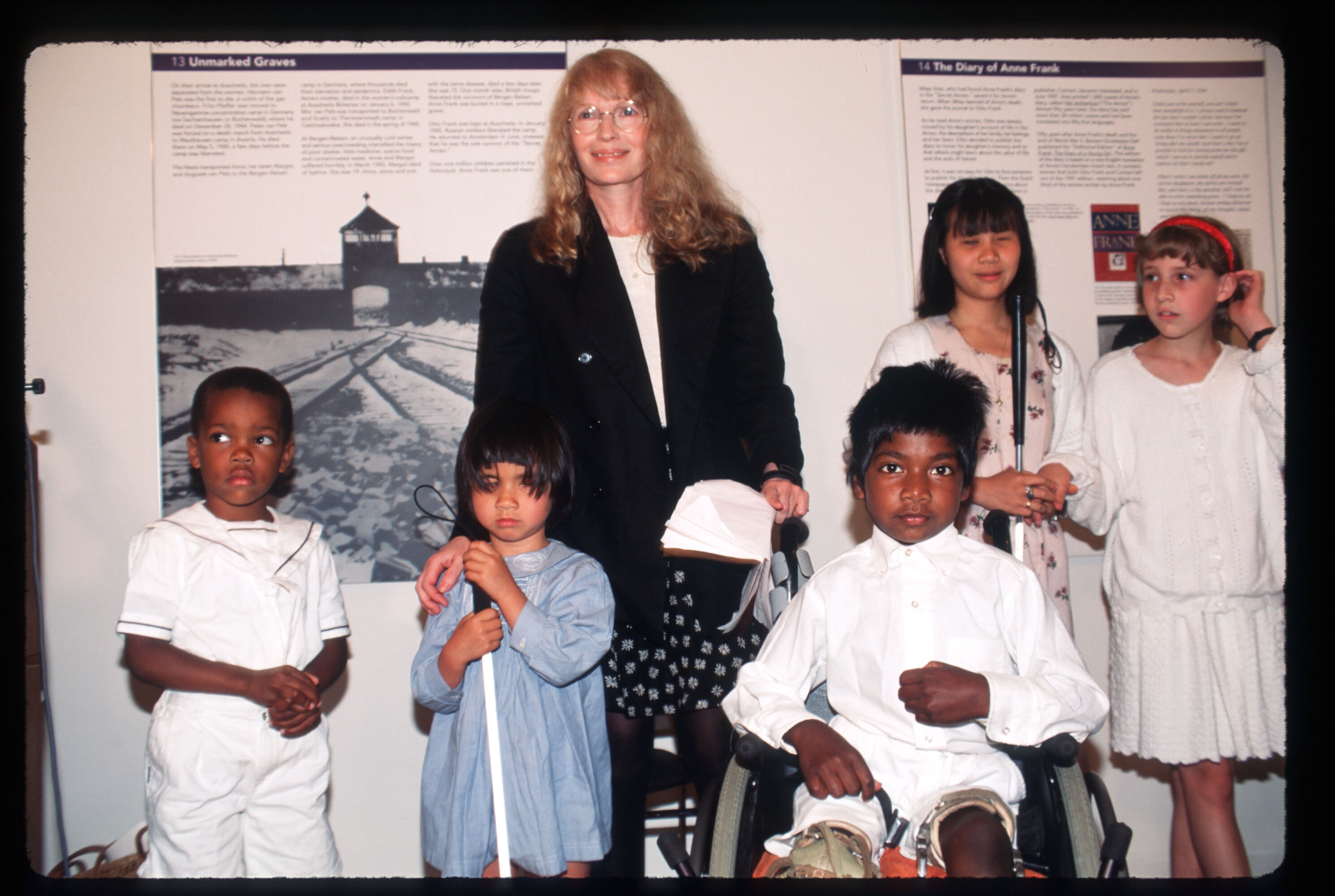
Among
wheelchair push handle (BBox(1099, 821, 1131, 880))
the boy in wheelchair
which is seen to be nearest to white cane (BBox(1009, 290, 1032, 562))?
the boy in wheelchair

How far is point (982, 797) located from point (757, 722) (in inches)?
18.6

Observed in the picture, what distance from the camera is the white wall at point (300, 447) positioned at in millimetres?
3283

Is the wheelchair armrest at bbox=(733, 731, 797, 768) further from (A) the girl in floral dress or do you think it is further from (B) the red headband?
(B) the red headband

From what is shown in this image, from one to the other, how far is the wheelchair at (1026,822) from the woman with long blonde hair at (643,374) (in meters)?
0.45

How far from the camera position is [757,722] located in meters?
1.95

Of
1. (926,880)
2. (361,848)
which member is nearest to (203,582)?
(361,848)

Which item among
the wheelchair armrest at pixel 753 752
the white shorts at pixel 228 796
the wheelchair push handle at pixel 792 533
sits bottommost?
the white shorts at pixel 228 796

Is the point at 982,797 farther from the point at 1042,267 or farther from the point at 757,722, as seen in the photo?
the point at 1042,267

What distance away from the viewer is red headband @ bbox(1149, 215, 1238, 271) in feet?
9.11

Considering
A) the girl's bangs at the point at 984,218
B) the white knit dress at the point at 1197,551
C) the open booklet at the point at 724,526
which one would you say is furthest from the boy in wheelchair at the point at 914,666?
the white knit dress at the point at 1197,551

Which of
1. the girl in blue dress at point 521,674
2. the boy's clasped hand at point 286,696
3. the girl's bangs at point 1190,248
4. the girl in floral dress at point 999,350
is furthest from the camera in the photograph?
the girl's bangs at point 1190,248

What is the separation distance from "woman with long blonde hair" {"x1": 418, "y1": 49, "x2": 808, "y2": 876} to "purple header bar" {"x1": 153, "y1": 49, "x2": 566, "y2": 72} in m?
0.97

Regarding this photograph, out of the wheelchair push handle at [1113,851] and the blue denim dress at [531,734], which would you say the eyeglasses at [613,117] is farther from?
the wheelchair push handle at [1113,851]

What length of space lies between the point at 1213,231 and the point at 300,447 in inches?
126
